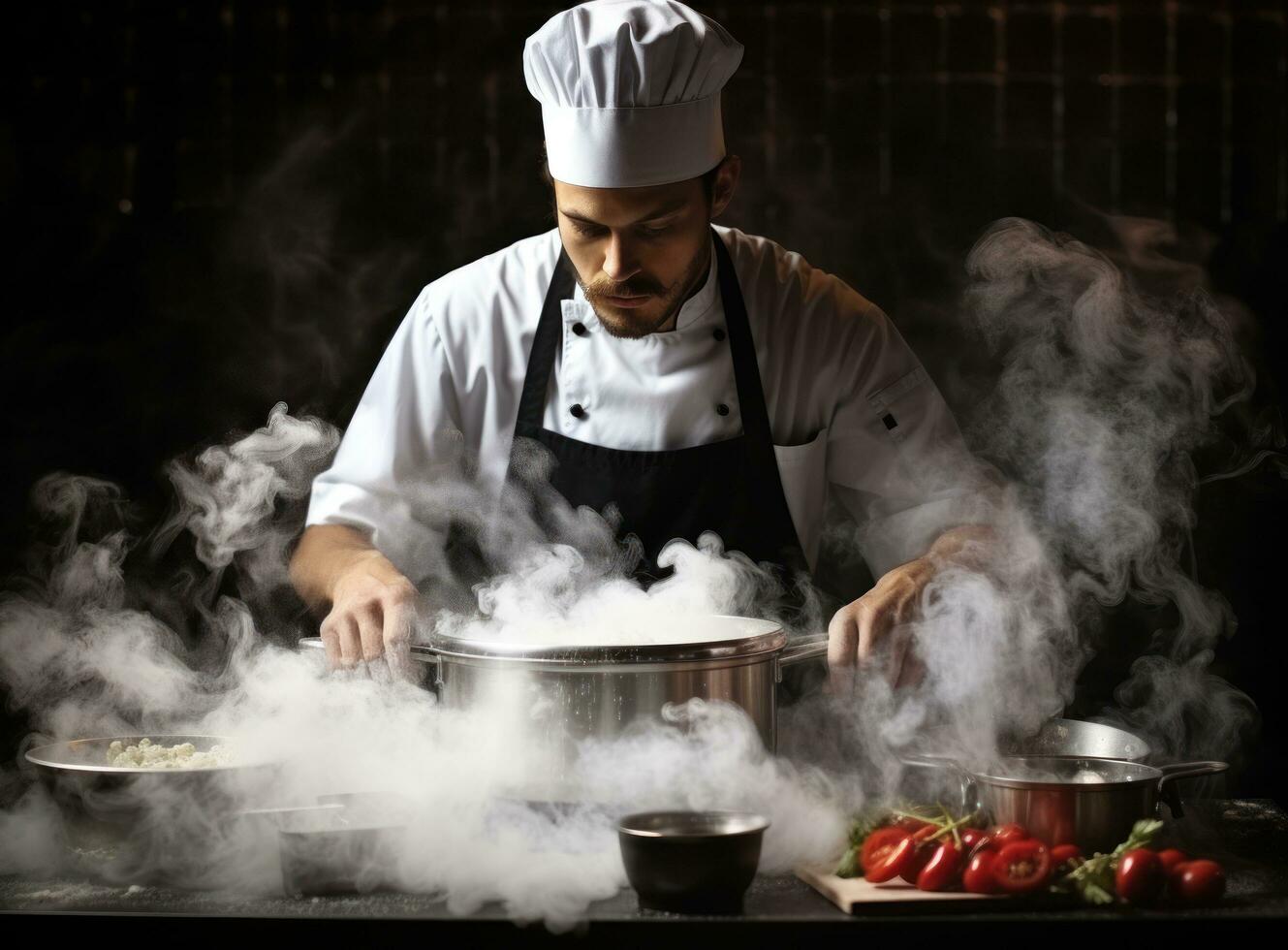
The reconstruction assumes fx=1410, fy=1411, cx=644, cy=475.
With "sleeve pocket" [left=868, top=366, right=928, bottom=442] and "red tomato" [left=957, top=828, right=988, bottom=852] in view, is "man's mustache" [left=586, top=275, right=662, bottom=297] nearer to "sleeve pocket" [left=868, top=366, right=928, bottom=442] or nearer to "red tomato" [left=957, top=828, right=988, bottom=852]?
"sleeve pocket" [left=868, top=366, right=928, bottom=442]

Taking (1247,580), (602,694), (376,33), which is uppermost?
(376,33)

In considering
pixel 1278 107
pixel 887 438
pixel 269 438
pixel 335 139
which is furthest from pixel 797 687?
pixel 1278 107

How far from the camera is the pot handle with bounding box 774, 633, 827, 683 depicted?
1973mm

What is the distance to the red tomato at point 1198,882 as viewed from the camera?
1673 mm

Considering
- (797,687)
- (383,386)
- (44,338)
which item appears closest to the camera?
(797,687)

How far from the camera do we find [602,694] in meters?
1.73

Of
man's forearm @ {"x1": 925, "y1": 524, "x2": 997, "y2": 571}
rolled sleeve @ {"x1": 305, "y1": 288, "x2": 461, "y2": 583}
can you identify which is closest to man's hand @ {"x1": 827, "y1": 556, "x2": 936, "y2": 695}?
man's forearm @ {"x1": 925, "y1": 524, "x2": 997, "y2": 571}

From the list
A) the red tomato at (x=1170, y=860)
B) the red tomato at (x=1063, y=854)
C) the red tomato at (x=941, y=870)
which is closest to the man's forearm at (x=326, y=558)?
the red tomato at (x=941, y=870)

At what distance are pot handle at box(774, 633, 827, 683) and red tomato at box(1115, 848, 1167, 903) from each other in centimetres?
50

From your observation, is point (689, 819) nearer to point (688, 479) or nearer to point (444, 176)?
point (688, 479)

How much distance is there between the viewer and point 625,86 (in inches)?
96.4

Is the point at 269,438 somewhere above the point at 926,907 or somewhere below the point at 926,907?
above

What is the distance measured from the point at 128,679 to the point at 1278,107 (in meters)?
3.32

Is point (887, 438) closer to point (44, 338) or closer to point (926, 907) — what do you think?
point (926, 907)
